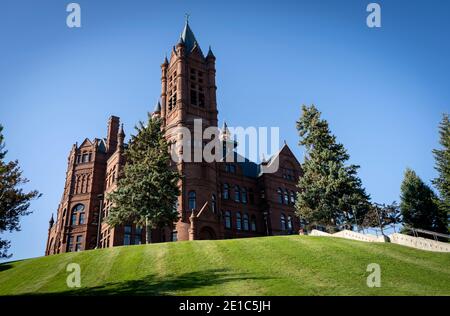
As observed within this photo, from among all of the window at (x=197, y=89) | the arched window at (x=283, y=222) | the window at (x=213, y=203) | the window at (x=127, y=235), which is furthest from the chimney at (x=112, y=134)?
the arched window at (x=283, y=222)

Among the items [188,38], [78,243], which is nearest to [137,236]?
[78,243]

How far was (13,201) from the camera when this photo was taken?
33.2 m

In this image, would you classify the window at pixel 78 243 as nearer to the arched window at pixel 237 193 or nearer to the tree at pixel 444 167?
the arched window at pixel 237 193

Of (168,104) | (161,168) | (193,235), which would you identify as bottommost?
(193,235)

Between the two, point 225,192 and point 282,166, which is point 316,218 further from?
point 282,166

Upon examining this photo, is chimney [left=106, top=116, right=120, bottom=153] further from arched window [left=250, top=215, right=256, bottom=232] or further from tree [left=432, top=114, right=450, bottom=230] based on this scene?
tree [left=432, top=114, right=450, bottom=230]

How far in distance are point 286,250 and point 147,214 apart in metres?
13.9

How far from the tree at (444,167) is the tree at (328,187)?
22.6 ft

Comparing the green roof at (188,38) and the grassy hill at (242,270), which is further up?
the green roof at (188,38)

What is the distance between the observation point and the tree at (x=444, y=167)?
33219 mm

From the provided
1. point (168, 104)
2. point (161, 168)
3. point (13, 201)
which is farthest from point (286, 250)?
point (168, 104)

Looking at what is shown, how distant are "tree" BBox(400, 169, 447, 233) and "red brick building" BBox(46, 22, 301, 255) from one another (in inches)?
658

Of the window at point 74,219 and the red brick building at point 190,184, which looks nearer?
the red brick building at point 190,184
